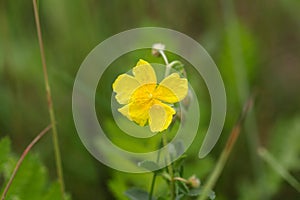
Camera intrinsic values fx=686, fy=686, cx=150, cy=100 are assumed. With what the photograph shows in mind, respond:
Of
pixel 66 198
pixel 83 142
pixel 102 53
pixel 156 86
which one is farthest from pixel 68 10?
pixel 156 86

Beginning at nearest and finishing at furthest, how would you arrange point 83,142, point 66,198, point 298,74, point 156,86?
point 156,86
point 66,198
point 83,142
point 298,74

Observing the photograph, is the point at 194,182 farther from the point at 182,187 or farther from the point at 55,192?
the point at 55,192

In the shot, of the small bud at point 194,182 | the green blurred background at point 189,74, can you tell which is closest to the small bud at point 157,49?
the small bud at point 194,182

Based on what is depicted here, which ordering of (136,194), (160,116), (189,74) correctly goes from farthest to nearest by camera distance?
A: (189,74) → (136,194) → (160,116)

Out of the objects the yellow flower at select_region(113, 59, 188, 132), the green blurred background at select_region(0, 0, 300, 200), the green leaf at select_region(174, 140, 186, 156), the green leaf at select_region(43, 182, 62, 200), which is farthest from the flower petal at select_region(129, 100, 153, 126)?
the green blurred background at select_region(0, 0, 300, 200)

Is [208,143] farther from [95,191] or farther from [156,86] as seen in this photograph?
[156,86]

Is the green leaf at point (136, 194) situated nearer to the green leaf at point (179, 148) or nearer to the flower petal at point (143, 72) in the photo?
the green leaf at point (179, 148)

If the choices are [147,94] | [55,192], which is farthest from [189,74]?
[147,94]
